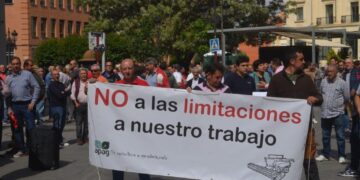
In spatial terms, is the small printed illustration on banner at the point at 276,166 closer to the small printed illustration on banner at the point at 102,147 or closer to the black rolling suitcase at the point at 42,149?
the small printed illustration on banner at the point at 102,147

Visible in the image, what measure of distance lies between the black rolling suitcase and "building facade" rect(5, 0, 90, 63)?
52172 mm

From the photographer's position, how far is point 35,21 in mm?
67250

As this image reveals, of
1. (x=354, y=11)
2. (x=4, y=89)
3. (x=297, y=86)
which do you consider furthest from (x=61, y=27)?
(x=297, y=86)

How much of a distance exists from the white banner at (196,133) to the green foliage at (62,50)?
4838 cm

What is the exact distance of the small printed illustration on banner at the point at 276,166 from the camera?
7.64 metres

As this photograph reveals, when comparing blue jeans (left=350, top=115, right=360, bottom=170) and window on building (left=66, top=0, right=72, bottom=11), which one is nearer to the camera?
blue jeans (left=350, top=115, right=360, bottom=170)

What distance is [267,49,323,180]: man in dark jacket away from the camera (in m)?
8.16

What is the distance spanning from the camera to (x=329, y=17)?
282 ft

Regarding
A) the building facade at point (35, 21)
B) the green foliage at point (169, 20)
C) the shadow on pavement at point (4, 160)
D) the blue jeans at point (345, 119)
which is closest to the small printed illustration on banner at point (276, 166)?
the blue jeans at point (345, 119)

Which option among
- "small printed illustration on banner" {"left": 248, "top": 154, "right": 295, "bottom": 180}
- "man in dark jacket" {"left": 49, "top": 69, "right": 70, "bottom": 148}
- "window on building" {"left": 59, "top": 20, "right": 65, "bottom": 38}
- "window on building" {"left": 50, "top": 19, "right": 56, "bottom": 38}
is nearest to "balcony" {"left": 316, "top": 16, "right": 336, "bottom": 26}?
"window on building" {"left": 59, "top": 20, "right": 65, "bottom": 38}

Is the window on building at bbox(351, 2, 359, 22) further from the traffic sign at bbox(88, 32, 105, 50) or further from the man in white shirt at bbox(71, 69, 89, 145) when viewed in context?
the man in white shirt at bbox(71, 69, 89, 145)

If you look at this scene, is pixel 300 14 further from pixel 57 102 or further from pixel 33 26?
pixel 57 102

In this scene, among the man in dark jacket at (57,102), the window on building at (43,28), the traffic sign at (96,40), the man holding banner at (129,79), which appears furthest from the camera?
the window on building at (43,28)

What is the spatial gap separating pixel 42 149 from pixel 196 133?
4.21 m
